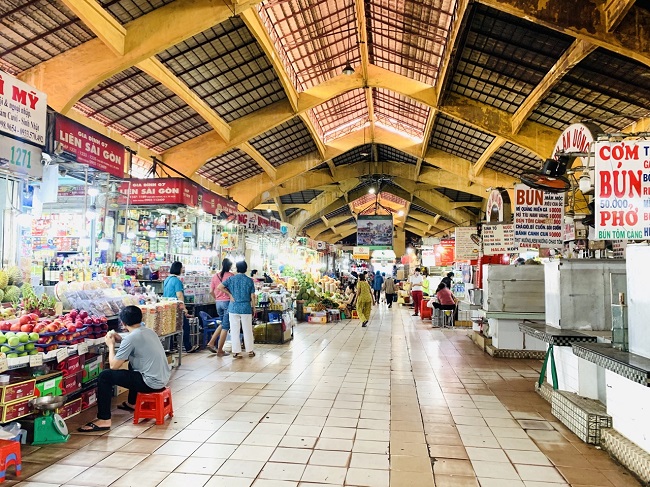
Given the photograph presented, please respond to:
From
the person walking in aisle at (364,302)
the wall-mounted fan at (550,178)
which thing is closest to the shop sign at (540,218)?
the wall-mounted fan at (550,178)

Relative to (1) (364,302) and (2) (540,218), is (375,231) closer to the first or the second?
(1) (364,302)

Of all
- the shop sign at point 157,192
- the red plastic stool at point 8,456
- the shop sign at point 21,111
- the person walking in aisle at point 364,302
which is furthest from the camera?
the person walking in aisle at point 364,302

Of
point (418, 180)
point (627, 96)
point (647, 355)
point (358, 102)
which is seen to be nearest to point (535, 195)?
point (627, 96)

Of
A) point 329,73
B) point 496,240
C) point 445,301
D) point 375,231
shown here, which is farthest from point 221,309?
point 375,231

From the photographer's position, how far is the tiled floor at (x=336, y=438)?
3.39 m

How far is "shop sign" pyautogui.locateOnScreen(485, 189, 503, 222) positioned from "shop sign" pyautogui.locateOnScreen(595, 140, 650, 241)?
228 inches

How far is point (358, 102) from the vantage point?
15125 mm

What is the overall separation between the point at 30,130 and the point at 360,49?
27.5 ft

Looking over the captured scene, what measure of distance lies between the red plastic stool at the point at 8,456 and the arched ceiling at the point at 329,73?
19.0ft

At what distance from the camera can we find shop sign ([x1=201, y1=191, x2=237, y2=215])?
973 cm

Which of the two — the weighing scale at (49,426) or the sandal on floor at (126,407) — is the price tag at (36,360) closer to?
the weighing scale at (49,426)

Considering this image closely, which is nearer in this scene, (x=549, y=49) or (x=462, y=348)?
(x=549, y=49)

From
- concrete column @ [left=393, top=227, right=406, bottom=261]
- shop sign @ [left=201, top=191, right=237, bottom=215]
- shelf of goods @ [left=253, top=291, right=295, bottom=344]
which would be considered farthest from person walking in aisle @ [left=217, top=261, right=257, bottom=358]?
concrete column @ [left=393, top=227, right=406, bottom=261]

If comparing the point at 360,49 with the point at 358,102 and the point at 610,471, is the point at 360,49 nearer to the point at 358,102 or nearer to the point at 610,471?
the point at 358,102
